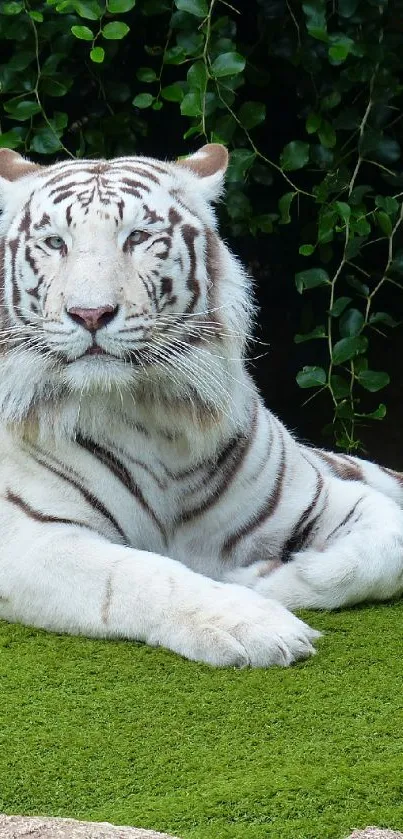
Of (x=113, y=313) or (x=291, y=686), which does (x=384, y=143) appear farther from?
(x=291, y=686)

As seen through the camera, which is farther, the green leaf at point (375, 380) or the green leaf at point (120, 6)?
the green leaf at point (375, 380)

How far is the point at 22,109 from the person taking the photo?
427 cm

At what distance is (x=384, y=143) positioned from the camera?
4457 mm

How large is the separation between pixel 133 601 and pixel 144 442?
1.69 feet

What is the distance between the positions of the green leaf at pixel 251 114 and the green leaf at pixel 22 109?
0.72 metres

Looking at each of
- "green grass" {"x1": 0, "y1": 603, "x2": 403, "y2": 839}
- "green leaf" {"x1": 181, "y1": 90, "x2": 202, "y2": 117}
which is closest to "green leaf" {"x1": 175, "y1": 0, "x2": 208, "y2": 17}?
"green leaf" {"x1": 181, "y1": 90, "x2": 202, "y2": 117}

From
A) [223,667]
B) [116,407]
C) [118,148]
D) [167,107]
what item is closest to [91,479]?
[116,407]

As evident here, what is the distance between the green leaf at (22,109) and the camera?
4266 mm

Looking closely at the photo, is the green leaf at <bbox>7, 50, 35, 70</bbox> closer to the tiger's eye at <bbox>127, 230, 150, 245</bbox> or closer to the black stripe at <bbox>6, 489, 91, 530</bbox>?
the tiger's eye at <bbox>127, 230, 150, 245</bbox>

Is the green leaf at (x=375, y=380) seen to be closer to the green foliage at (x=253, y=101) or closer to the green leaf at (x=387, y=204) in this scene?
the green foliage at (x=253, y=101)

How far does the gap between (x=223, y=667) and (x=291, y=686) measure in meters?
0.16

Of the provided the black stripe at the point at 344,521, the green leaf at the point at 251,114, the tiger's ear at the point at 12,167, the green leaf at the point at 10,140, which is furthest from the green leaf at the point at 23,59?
the black stripe at the point at 344,521

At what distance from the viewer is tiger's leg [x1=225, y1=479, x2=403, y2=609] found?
9.59 ft

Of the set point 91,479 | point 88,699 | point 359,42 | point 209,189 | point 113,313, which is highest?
point 359,42
